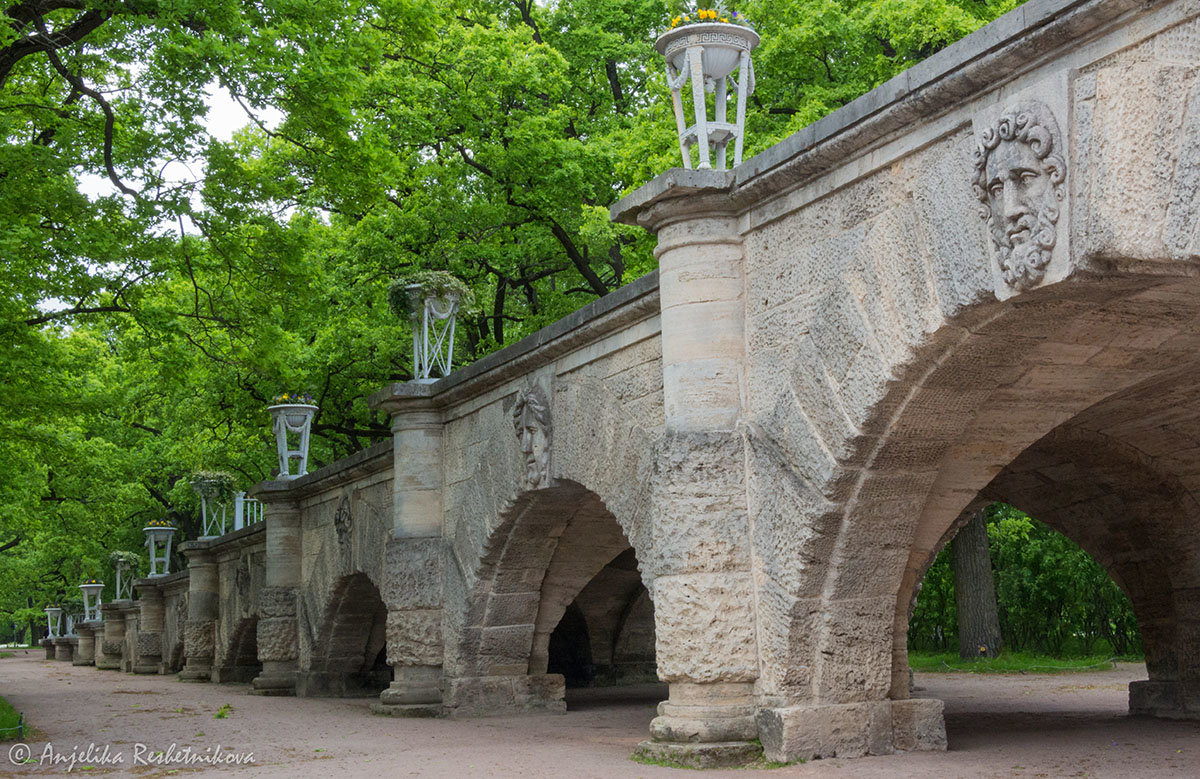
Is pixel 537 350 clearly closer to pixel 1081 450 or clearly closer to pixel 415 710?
pixel 415 710

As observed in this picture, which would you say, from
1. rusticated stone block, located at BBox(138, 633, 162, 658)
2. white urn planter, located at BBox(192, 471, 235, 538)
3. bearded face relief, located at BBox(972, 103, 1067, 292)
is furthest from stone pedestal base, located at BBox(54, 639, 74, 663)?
bearded face relief, located at BBox(972, 103, 1067, 292)

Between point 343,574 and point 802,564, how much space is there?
8.84 m

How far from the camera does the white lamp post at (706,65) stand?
24.4 ft

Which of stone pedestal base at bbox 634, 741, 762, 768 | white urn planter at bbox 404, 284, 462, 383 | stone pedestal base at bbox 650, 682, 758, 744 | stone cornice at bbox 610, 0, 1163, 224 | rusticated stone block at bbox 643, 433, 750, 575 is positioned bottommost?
stone pedestal base at bbox 634, 741, 762, 768

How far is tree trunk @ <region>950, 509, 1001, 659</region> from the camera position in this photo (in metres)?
16.1

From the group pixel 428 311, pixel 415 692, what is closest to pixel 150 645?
pixel 428 311

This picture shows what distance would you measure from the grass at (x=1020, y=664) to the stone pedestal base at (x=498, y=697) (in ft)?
19.4

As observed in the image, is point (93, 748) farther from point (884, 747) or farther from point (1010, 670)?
point (1010, 670)

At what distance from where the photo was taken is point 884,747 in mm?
6859

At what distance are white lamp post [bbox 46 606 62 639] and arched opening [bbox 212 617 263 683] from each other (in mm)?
30763

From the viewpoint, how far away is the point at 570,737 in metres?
9.23

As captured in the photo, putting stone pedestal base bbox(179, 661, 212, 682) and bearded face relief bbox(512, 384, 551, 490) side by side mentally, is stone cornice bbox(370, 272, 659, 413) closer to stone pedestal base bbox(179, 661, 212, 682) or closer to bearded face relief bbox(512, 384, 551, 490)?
bearded face relief bbox(512, 384, 551, 490)

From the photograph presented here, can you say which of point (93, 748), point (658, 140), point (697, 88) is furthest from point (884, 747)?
point (658, 140)

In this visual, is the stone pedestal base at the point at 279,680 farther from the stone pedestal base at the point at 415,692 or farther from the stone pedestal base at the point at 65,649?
the stone pedestal base at the point at 65,649
